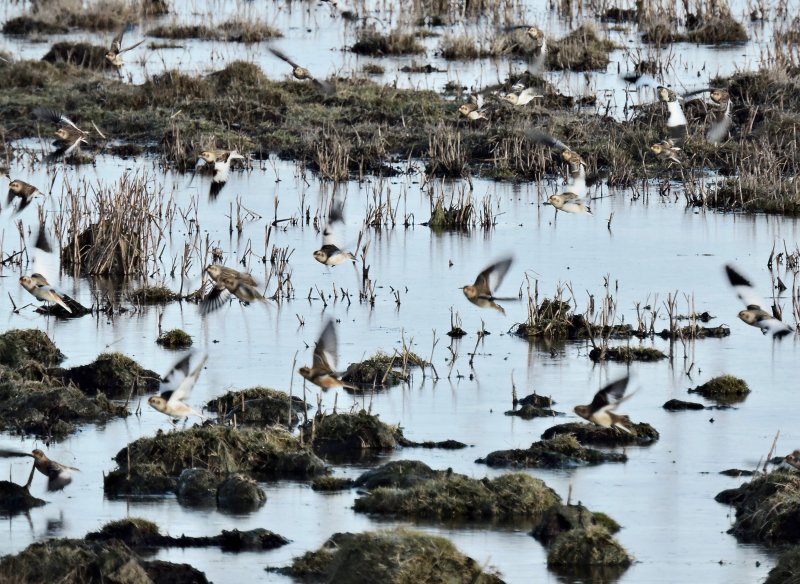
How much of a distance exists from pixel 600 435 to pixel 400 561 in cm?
451

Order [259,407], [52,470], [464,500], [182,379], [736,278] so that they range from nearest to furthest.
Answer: [464,500] < [52,470] < [182,379] < [259,407] < [736,278]

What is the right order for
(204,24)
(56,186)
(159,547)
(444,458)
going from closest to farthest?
1. (159,547)
2. (444,458)
3. (56,186)
4. (204,24)

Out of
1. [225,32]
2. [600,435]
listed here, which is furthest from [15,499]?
[225,32]

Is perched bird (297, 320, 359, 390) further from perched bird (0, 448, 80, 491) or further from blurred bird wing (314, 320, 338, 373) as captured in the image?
perched bird (0, 448, 80, 491)

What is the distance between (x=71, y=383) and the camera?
1550 centimetres

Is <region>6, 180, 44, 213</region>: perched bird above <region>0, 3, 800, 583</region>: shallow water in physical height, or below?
above

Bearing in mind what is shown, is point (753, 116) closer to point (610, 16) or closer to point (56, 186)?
point (56, 186)

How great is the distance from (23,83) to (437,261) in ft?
49.5

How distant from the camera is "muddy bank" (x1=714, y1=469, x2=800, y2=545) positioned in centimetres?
1156

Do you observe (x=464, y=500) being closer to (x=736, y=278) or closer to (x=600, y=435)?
(x=600, y=435)

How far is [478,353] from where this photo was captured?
17750 mm

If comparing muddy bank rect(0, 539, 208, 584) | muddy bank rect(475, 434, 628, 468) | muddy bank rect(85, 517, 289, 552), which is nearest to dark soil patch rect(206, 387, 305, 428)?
muddy bank rect(475, 434, 628, 468)

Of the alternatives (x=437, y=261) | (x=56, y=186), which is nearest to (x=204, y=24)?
(x=56, y=186)

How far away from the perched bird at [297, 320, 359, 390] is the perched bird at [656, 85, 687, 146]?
12.6 meters
